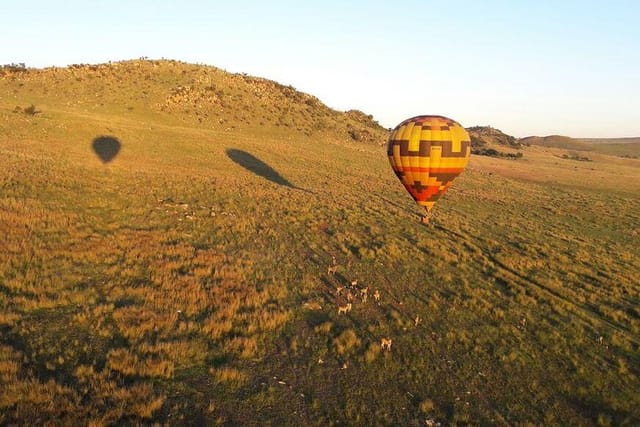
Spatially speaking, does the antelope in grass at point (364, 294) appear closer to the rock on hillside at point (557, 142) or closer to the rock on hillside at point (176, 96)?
the rock on hillside at point (176, 96)

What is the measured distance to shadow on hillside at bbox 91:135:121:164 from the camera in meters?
32.5

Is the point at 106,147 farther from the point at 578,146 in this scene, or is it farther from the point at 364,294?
the point at 578,146

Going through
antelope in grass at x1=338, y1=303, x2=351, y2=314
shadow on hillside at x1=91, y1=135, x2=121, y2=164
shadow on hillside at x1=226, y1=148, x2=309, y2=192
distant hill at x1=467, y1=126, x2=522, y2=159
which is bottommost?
antelope in grass at x1=338, y1=303, x2=351, y2=314

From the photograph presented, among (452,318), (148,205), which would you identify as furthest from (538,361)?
(148,205)

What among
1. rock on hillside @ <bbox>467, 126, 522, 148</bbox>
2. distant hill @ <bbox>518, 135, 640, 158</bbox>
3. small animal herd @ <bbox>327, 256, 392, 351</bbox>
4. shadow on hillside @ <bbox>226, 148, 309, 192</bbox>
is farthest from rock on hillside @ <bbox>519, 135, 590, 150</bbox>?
small animal herd @ <bbox>327, 256, 392, 351</bbox>

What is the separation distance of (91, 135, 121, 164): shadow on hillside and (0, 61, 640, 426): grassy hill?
3.68m

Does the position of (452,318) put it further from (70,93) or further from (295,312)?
(70,93)

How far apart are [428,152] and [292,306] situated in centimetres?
829

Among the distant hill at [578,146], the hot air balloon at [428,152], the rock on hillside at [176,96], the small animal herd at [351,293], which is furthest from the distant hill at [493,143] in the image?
the small animal herd at [351,293]

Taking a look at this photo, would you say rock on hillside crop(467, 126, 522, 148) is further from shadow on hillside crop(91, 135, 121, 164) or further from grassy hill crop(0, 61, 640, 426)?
shadow on hillside crop(91, 135, 121, 164)

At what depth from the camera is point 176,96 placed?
58.3 m

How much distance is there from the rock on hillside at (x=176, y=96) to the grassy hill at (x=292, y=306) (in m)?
26.8

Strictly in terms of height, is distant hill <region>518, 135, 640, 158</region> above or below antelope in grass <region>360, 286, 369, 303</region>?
above

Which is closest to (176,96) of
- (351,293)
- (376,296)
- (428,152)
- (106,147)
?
(106,147)
